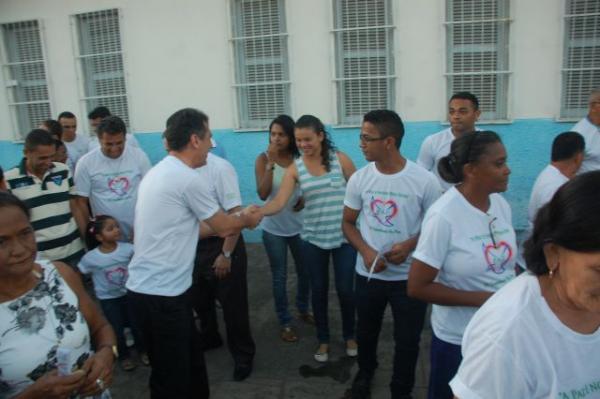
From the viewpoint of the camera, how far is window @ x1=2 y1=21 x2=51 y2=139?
7.44 metres

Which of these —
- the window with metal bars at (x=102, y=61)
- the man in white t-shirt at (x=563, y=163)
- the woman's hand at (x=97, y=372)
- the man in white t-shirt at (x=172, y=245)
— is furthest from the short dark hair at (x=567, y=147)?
the window with metal bars at (x=102, y=61)

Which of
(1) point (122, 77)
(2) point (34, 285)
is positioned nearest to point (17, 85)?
(1) point (122, 77)

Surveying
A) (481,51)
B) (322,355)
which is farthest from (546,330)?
(481,51)

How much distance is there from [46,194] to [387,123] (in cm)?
254

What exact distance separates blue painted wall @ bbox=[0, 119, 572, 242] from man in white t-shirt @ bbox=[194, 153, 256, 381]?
3.07 metres

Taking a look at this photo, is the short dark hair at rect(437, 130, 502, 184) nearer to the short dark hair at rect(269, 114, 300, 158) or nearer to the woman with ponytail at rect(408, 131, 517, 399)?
the woman with ponytail at rect(408, 131, 517, 399)

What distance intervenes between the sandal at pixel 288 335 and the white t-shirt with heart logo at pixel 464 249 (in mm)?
2061

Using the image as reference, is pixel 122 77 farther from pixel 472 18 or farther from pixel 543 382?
pixel 543 382

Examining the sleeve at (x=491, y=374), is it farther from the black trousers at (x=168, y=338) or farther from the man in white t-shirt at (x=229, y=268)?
the man in white t-shirt at (x=229, y=268)

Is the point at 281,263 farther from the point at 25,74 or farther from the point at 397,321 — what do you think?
the point at 25,74

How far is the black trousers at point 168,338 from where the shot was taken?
263 cm

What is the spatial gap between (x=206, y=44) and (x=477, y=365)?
20.0 ft

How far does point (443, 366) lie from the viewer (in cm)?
223

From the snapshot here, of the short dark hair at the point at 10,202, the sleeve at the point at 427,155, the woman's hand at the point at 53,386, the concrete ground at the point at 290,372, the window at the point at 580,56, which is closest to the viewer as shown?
the woman's hand at the point at 53,386
